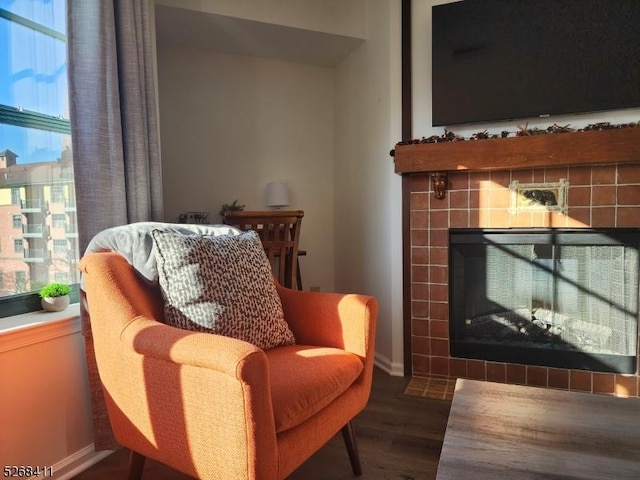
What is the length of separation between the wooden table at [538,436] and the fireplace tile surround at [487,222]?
1207 millimetres

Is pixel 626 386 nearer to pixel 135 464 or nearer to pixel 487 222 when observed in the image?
pixel 487 222

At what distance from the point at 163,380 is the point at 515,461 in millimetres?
896

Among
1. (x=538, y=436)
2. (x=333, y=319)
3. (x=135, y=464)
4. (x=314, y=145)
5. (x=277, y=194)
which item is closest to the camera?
(x=538, y=436)

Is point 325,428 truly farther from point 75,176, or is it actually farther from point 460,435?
point 75,176

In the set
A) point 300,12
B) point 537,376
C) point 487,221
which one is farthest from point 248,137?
point 537,376

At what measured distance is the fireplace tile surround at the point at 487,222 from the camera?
2225mm

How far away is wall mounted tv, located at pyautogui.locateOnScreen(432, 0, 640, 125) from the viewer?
2.20 metres

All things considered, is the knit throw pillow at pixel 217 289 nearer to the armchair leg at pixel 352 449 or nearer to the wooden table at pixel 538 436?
the armchair leg at pixel 352 449

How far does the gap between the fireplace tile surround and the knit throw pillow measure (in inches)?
46.6

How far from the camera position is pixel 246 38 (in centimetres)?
289

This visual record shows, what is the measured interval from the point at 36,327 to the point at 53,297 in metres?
0.20

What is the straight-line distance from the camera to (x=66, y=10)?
5.65 feet

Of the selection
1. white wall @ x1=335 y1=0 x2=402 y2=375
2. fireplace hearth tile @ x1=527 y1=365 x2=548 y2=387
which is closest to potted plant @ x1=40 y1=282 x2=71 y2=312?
white wall @ x1=335 y1=0 x2=402 y2=375

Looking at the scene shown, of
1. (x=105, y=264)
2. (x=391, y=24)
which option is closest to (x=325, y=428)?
(x=105, y=264)
